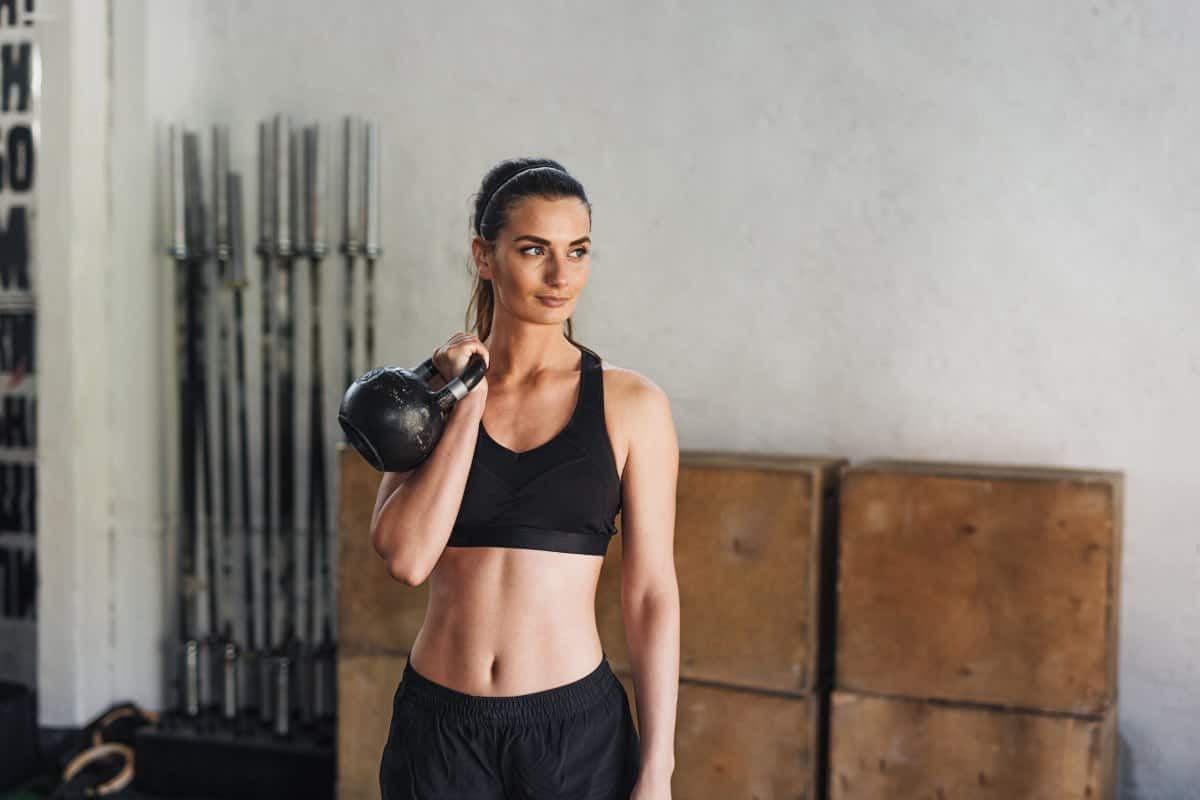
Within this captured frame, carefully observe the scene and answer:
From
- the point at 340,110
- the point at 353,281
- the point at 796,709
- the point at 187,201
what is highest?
the point at 340,110

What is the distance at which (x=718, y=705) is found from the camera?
9.20ft

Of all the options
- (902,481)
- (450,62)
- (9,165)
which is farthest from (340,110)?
(902,481)

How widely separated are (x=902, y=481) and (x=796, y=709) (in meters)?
0.63

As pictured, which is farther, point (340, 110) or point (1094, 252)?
point (340, 110)

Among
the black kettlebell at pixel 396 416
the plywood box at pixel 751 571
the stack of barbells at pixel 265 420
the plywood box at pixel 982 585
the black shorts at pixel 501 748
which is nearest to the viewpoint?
the black kettlebell at pixel 396 416

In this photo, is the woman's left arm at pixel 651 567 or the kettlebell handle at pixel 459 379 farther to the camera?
the woman's left arm at pixel 651 567

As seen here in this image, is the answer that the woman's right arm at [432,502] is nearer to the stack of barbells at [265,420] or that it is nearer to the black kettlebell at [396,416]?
the black kettlebell at [396,416]

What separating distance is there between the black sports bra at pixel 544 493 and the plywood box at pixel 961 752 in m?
1.31

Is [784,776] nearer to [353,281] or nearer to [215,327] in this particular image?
[353,281]

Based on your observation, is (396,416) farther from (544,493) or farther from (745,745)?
(745,745)

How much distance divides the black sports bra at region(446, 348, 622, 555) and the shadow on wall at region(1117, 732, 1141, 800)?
2.01m

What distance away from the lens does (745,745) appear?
9.13 ft

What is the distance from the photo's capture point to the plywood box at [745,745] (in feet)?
8.98

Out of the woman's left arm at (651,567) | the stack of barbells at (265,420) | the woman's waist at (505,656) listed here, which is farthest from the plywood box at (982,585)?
the stack of barbells at (265,420)
